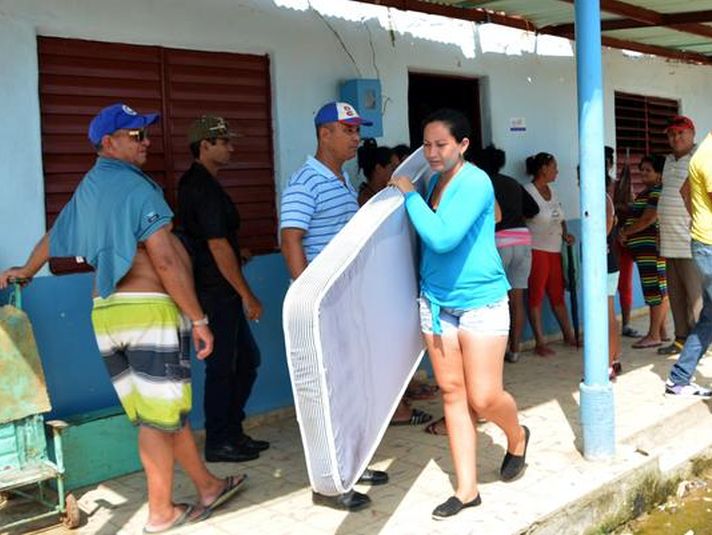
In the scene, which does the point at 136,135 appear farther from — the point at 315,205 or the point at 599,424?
the point at 599,424

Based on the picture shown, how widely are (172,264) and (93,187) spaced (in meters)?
0.45

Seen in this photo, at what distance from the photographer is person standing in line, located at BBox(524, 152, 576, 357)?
21.5ft

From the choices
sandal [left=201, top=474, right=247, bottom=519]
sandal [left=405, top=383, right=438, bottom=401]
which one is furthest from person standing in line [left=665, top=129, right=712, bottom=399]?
sandal [left=201, top=474, right=247, bottom=519]

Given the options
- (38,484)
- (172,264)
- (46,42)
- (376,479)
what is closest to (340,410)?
(172,264)

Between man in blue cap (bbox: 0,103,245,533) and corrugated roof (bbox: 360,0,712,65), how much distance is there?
2902 mm

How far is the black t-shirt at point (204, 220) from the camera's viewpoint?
3.96m

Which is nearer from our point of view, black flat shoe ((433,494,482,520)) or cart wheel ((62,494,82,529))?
black flat shoe ((433,494,482,520))

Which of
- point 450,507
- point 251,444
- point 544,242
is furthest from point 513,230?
point 450,507

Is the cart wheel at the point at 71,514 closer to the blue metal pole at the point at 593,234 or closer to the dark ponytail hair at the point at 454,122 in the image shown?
the dark ponytail hair at the point at 454,122

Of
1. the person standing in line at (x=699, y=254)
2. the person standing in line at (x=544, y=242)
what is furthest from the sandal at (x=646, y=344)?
the person standing in line at (x=699, y=254)

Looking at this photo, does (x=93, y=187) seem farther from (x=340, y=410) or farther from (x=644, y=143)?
(x=644, y=143)

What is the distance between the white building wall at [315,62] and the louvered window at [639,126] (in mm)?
187

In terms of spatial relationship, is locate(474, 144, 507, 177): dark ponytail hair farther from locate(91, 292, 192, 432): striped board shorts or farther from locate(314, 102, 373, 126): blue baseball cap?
locate(91, 292, 192, 432): striped board shorts

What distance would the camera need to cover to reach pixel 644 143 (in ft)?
27.9
